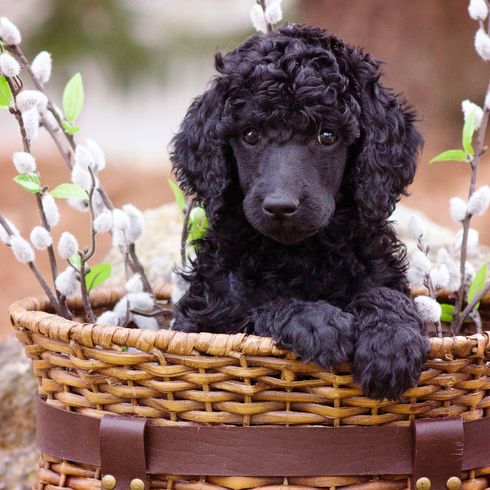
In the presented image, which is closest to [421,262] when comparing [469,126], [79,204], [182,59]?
[469,126]

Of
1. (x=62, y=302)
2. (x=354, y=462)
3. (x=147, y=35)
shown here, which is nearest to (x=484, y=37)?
(x=354, y=462)

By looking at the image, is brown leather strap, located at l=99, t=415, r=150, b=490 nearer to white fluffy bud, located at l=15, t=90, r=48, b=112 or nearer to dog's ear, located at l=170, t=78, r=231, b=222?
dog's ear, located at l=170, t=78, r=231, b=222

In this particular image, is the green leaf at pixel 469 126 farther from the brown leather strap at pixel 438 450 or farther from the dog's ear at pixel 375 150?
the brown leather strap at pixel 438 450

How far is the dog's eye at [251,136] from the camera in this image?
197 cm

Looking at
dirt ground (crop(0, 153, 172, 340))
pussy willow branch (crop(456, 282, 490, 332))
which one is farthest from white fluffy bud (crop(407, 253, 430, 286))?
dirt ground (crop(0, 153, 172, 340))

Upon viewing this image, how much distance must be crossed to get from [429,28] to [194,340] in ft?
21.6

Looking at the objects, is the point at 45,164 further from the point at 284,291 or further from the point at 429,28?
the point at 284,291

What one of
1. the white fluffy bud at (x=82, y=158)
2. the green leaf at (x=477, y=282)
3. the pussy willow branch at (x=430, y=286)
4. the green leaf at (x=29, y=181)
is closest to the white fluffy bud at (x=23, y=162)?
the green leaf at (x=29, y=181)

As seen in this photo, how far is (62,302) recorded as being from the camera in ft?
7.42

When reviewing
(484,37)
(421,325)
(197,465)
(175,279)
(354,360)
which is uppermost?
(484,37)

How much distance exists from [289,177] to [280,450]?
61cm

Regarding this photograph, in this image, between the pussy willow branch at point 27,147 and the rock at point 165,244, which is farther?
the rock at point 165,244

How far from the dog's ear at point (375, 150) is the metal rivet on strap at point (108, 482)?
0.86 meters

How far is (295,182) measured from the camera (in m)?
1.86
